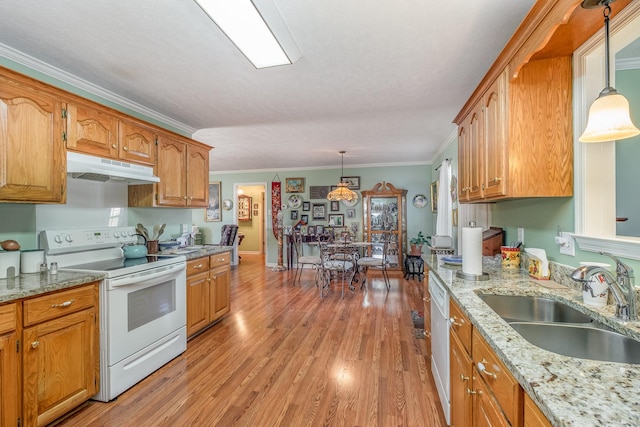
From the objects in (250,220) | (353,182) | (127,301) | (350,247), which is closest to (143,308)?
(127,301)

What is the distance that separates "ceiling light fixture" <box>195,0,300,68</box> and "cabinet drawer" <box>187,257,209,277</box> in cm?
191

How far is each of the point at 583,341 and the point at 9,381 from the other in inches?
106

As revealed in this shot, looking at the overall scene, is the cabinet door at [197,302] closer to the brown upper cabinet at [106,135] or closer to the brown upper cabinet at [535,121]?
the brown upper cabinet at [106,135]

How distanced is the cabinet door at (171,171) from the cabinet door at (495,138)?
2.89 metres

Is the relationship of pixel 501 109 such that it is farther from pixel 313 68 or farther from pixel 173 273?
pixel 173 273

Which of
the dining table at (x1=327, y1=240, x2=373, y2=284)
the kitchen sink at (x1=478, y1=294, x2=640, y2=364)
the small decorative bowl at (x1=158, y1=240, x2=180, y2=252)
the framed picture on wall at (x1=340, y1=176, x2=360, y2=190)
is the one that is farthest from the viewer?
the framed picture on wall at (x1=340, y1=176, x2=360, y2=190)

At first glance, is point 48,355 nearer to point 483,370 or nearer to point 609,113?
point 483,370

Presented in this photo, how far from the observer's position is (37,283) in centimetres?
174

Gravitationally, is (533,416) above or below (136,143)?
below

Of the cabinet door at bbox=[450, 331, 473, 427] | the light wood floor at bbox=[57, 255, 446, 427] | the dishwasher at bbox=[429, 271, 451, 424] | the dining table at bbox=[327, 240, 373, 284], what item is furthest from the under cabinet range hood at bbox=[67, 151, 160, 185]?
the dining table at bbox=[327, 240, 373, 284]

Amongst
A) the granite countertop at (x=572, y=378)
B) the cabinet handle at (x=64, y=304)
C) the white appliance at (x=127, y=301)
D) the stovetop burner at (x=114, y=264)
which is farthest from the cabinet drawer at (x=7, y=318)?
the granite countertop at (x=572, y=378)

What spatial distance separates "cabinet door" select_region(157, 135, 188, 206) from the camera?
9.82 ft

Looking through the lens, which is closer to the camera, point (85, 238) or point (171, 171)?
point (85, 238)

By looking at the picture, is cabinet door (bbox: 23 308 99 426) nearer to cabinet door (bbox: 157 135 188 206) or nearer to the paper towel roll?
cabinet door (bbox: 157 135 188 206)
